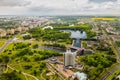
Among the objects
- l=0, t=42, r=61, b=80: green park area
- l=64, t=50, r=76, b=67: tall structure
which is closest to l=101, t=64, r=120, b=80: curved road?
l=64, t=50, r=76, b=67: tall structure

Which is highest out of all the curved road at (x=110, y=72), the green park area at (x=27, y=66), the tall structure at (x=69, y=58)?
the tall structure at (x=69, y=58)

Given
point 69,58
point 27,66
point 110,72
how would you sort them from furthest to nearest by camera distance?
point 27,66 < point 69,58 < point 110,72

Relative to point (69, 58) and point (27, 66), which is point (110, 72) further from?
point (27, 66)

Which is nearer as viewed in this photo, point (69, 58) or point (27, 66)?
point (69, 58)

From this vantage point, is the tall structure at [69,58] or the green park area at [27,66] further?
the tall structure at [69,58]

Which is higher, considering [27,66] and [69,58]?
[69,58]

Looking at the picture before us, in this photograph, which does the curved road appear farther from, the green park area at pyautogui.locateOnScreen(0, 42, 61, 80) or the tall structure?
the green park area at pyautogui.locateOnScreen(0, 42, 61, 80)

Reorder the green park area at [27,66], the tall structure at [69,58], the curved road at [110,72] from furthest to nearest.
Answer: the tall structure at [69,58] → the curved road at [110,72] → the green park area at [27,66]

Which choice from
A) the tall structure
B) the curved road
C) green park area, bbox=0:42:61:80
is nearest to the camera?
green park area, bbox=0:42:61:80

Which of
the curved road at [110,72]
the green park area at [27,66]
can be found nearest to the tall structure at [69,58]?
the green park area at [27,66]

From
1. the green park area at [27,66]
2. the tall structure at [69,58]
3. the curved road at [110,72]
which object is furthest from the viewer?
the tall structure at [69,58]

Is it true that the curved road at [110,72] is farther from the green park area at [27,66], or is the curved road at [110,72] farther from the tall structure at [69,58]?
the green park area at [27,66]

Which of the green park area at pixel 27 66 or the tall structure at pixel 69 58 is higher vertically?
the tall structure at pixel 69 58

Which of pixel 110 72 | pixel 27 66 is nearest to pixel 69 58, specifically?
pixel 110 72
